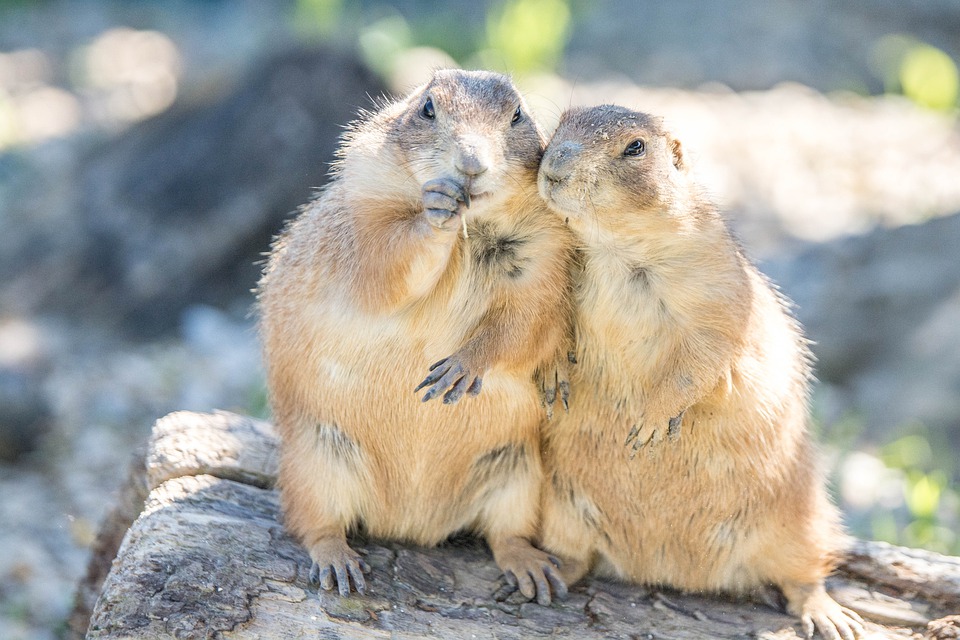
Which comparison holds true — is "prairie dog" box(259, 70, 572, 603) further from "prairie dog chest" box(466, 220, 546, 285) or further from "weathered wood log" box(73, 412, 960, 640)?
"weathered wood log" box(73, 412, 960, 640)

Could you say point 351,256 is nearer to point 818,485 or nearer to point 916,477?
point 818,485

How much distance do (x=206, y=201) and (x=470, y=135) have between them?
22.8ft

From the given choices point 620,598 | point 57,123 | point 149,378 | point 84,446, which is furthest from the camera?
point 57,123

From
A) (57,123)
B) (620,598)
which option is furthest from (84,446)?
(57,123)

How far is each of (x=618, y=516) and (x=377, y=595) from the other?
1.14 metres

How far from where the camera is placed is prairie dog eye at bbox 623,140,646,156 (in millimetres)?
4332

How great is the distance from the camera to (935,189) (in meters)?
10.4

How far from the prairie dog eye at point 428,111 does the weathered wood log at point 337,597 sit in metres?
1.98

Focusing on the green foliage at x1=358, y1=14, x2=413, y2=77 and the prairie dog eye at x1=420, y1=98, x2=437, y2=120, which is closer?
the prairie dog eye at x1=420, y1=98, x2=437, y2=120

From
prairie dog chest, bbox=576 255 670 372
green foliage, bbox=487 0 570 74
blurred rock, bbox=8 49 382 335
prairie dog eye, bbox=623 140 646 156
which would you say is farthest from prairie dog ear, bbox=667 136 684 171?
green foliage, bbox=487 0 570 74

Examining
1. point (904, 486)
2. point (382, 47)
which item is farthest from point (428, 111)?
point (382, 47)

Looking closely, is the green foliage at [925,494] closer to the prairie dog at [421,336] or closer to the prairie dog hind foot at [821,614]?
the prairie dog hind foot at [821,614]

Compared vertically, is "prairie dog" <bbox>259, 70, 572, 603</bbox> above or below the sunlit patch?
below

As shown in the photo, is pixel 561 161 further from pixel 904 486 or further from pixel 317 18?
pixel 317 18
